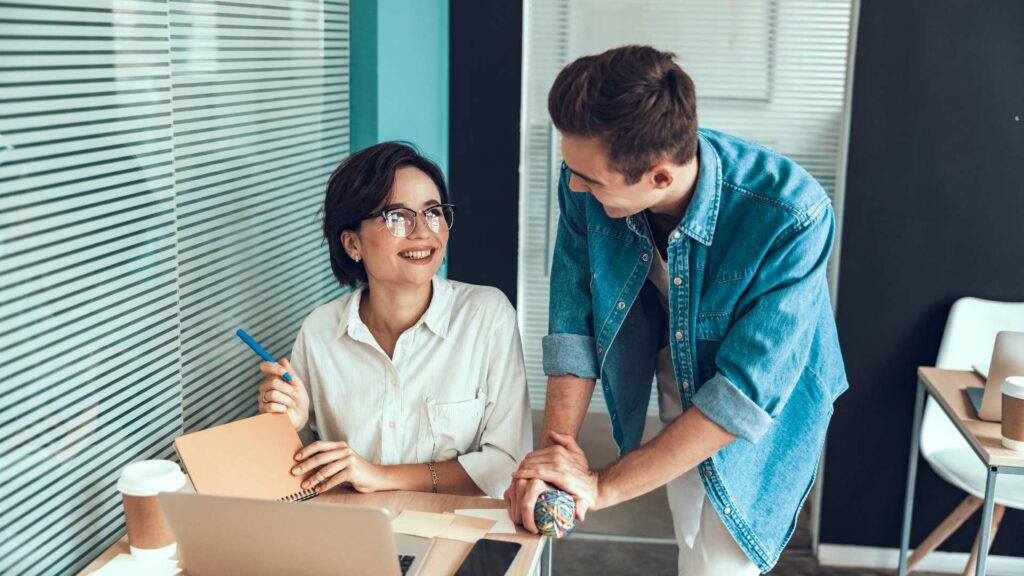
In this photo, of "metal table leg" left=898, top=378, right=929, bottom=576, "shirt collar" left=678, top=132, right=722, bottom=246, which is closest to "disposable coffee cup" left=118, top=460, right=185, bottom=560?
"shirt collar" left=678, top=132, right=722, bottom=246

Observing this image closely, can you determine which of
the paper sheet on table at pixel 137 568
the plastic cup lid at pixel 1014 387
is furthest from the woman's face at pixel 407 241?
the plastic cup lid at pixel 1014 387

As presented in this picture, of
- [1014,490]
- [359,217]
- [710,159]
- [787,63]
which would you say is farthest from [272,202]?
[1014,490]

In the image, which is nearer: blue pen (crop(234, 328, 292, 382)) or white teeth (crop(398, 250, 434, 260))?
blue pen (crop(234, 328, 292, 382))

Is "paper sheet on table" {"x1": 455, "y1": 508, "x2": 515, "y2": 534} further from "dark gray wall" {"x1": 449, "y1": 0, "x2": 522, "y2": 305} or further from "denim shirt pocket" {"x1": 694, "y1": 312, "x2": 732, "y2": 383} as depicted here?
"dark gray wall" {"x1": 449, "y1": 0, "x2": 522, "y2": 305}

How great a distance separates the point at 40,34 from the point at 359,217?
0.66 meters

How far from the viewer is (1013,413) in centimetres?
221

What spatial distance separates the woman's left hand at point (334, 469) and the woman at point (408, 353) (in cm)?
10

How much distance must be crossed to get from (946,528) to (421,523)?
6.75ft

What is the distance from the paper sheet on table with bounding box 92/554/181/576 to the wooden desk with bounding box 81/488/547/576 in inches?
0.7

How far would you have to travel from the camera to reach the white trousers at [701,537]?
187 centimetres

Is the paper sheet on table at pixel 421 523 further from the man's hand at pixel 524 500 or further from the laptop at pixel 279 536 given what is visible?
the laptop at pixel 279 536

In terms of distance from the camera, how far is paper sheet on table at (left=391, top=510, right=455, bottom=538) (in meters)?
1.55

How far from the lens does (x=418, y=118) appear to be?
293cm

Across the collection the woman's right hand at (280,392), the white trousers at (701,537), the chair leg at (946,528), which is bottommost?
the chair leg at (946,528)
